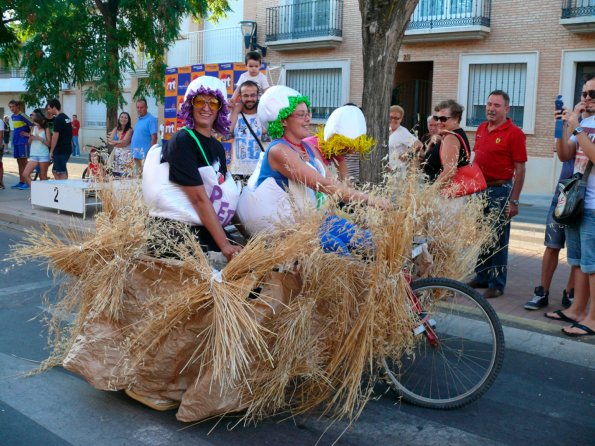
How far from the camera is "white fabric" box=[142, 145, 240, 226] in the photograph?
3832 millimetres

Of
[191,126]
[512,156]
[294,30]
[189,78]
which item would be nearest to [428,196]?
[191,126]

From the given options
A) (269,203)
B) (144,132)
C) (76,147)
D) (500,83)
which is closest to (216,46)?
(76,147)

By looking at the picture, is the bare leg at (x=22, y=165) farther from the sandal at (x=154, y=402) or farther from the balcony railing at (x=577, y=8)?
the balcony railing at (x=577, y=8)

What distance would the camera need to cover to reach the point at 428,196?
12.4 feet

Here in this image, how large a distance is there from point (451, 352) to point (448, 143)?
2.25 metres

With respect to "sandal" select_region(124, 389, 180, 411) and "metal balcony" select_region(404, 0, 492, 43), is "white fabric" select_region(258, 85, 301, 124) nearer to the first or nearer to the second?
"sandal" select_region(124, 389, 180, 411)

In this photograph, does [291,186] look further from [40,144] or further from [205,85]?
[40,144]

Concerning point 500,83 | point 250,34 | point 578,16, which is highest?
point 250,34

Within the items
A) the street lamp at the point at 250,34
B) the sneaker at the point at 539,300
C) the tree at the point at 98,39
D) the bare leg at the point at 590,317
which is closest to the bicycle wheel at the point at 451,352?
the bare leg at the point at 590,317

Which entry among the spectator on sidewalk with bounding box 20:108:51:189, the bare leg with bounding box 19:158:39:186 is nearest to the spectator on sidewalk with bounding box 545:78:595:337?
the spectator on sidewalk with bounding box 20:108:51:189

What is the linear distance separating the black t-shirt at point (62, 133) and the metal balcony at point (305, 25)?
11879 mm

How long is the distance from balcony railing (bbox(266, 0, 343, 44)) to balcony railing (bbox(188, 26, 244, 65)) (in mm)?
1947

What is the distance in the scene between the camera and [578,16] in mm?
17359

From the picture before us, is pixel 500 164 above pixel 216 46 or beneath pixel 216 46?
beneath
